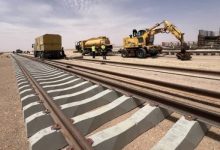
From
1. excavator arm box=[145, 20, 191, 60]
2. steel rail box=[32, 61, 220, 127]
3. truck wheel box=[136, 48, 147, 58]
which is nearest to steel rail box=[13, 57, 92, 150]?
steel rail box=[32, 61, 220, 127]

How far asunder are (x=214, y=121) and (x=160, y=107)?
1030 millimetres

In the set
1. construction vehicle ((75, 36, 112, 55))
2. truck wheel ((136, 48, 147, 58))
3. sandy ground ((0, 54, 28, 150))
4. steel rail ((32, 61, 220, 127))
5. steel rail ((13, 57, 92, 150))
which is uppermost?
construction vehicle ((75, 36, 112, 55))

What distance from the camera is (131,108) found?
4.71m

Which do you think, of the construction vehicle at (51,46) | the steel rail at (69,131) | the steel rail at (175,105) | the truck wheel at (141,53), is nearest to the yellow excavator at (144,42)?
the truck wheel at (141,53)

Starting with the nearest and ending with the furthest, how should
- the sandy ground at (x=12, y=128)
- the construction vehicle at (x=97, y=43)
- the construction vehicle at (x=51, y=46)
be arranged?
the sandy ground at (x=12, y=128) → the construction vehicle at (x=51, y=46) → the construction vehicle at (x=97, y=43)

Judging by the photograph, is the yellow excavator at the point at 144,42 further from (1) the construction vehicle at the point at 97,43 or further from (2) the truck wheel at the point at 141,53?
(1) the construction vehicle at the point at 97,43

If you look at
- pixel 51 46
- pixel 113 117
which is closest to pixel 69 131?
pixel 113 117

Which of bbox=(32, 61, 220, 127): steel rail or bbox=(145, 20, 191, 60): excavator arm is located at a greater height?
bbox=(145, 20, 191, 60): excavator arm

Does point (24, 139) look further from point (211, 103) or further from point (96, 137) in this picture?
point (211, 103)

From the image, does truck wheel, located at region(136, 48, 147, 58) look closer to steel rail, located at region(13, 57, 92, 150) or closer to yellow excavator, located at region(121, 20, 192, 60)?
yellow excavator, located at region(121, 20, 192, 60)

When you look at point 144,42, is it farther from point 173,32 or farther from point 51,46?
point 51,46

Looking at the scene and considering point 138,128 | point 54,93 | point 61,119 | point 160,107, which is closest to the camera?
point 138,128

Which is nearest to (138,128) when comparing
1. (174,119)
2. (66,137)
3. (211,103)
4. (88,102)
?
(174,119)

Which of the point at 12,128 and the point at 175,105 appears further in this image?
the point at 12,128
